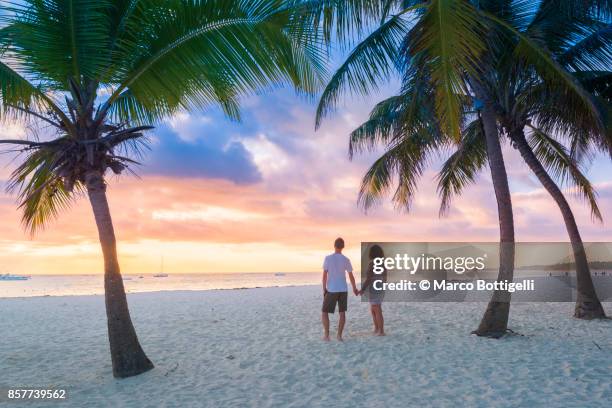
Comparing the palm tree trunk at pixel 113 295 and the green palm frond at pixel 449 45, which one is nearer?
the green palm frond at pixel 449 45

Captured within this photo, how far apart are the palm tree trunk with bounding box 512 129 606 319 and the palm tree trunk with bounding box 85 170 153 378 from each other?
896cm

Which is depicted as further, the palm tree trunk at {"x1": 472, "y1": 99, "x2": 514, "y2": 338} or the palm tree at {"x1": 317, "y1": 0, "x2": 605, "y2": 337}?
the palm tree trunk at {"x1": 472, "y1": 99, "x2": 514, "y2": 338}

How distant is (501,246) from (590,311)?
429cm

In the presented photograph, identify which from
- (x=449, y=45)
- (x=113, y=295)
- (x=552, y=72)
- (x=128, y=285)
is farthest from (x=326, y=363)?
(x=128, y=285)

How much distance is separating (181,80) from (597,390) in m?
6.87

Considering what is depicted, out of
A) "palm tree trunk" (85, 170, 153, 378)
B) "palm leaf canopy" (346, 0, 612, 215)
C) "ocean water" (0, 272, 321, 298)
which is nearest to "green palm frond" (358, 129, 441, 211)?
"palm leaf canopy" (346, 0, 612, 215)

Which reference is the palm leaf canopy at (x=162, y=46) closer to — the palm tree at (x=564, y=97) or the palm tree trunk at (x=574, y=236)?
the palm tree at (x=564, y=97)

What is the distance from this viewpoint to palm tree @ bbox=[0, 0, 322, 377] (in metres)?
6.03

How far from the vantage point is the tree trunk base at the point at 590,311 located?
35.2 feet

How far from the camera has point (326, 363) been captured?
22.5 feet

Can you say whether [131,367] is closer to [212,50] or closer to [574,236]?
[212,50]

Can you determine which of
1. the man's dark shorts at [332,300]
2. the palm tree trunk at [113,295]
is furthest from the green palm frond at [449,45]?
the palm tree trunk at [113,295]

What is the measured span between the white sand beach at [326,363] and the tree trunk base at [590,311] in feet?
1.03

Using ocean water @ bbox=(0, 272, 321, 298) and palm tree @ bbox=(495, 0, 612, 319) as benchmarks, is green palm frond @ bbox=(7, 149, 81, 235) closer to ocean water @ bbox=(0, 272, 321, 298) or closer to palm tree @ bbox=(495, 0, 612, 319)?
palm tree @ bbox=(495, 0, 612, 319)
